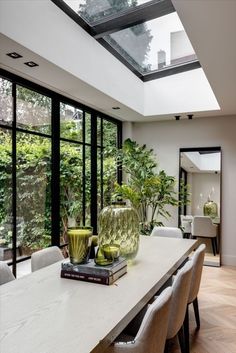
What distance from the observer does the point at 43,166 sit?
3848 millimetres

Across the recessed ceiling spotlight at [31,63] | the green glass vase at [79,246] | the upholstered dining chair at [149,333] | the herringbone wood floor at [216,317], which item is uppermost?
the recessed ceiling spotlight at [31,63]

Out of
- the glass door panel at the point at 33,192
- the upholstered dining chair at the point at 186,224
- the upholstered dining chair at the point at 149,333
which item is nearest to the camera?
the upholstered dining chair at the point at 149,333

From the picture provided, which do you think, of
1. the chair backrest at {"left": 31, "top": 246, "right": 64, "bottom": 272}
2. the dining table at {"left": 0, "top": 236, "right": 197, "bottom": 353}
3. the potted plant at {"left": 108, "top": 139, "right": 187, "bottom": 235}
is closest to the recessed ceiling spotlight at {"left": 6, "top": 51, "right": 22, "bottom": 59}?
the chair backrest at {"left": 31, "top": 246, "right": 64, "bottom": 272}

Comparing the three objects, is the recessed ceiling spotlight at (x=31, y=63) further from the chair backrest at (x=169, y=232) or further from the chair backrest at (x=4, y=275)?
the chair backrest at (x=169, y=232)

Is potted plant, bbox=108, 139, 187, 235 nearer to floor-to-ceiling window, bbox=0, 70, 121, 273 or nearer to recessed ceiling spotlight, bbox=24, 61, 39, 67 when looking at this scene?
floor-to-ceiling window, bbox=0, 70, 121, 273

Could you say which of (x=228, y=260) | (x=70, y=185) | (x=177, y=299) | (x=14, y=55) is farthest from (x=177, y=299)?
(x=228, y=260)

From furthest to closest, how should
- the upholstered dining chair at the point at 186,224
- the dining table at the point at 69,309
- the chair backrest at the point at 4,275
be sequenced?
the upholstered dining chair at the point at 186,224 → the chair backrest at the point at 4,275 → the dining table at the point at 69,309

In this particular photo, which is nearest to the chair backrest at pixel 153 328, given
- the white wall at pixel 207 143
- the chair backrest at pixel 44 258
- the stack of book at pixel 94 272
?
the stack of book at pixel 94 272

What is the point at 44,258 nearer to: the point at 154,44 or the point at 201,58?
the point at 201,58

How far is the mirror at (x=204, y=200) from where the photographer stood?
5434 millimetres

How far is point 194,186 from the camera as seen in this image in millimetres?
5578

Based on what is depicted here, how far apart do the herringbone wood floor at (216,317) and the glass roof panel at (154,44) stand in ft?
10.7

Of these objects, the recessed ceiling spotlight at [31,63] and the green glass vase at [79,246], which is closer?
the green glass vase at [79,246]

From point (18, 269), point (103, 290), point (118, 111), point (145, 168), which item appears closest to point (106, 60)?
point (118, 111)
